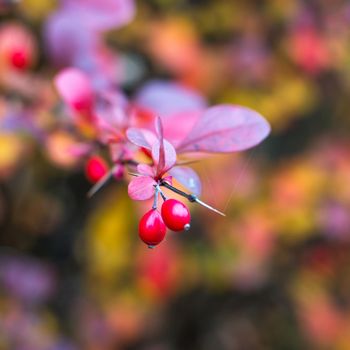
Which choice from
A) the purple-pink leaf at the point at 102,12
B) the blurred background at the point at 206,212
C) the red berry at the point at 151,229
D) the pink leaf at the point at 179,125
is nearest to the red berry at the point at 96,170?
the pink leaf at the point at 179,125

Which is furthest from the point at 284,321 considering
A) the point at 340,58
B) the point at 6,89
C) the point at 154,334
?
the point at 6,89

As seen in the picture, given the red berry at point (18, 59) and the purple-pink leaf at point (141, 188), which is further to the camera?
the red berry at point (18, 59)

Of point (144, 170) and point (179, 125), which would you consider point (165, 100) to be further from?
point (144, 170)

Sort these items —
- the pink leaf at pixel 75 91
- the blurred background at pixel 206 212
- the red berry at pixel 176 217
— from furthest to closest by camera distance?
the blurred background at pixel 206 212
the pink leaf at pixel 75 91
the red berry at pixel 176 217

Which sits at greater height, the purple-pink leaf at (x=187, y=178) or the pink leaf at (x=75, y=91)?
the pink leaf at (x=75, y=91)

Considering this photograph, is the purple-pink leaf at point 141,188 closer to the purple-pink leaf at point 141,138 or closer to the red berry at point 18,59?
the purple-pink leaf at point 141,138

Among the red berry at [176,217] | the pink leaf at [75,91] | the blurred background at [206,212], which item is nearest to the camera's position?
the red berry at [176,217]
